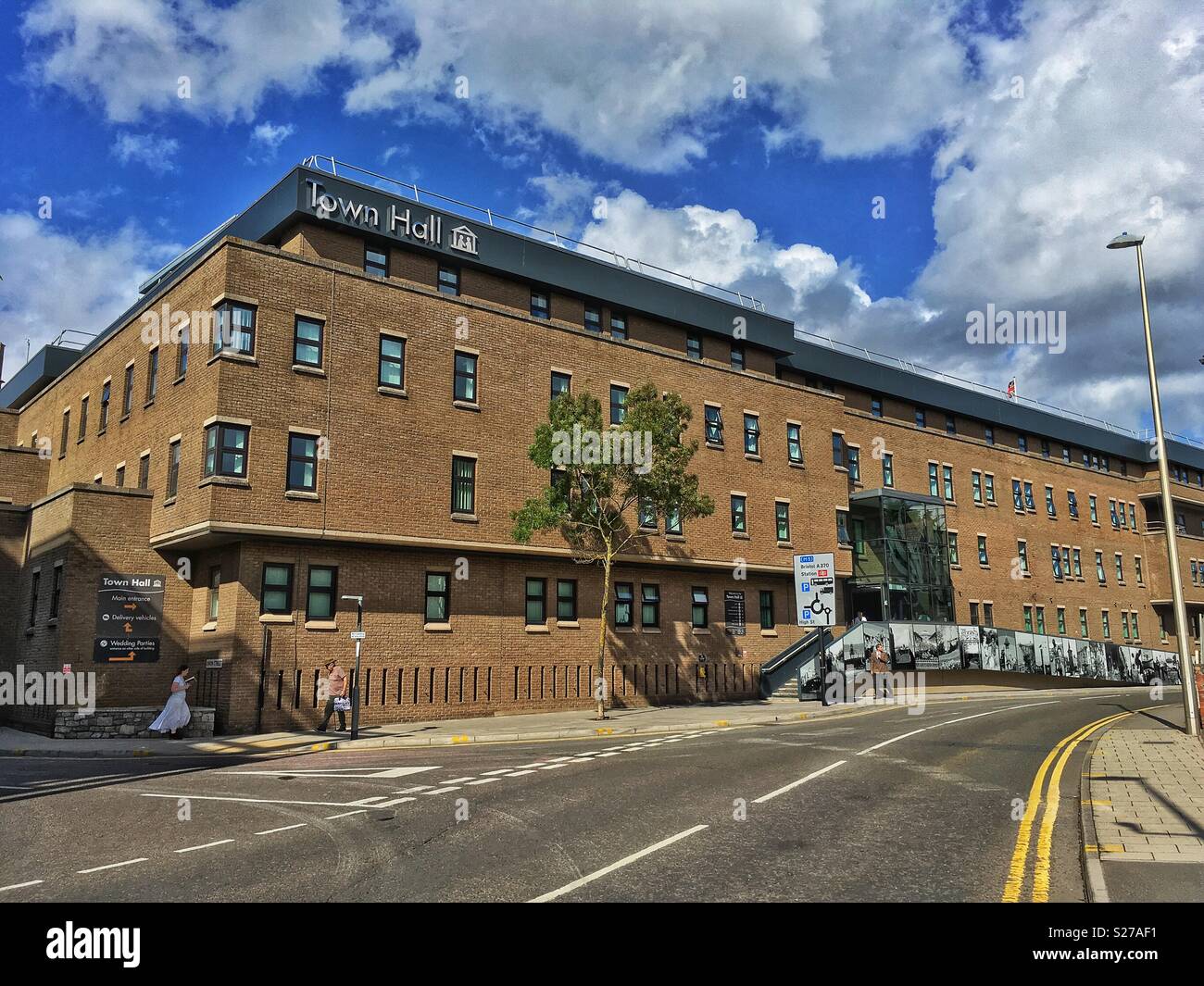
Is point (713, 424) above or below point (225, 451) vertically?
above

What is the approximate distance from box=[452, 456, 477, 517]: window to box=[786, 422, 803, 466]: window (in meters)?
15.5

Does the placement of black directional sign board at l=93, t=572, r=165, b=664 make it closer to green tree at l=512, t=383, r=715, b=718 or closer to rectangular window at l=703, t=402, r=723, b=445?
green tree at l=512, t=383, r=715, b=718

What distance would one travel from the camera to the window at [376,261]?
29.4 metres

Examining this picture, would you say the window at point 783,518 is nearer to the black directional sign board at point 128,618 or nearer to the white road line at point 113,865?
the black directional sign board at point 128,618

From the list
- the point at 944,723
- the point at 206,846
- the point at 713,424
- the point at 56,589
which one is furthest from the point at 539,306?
the point at 206,846

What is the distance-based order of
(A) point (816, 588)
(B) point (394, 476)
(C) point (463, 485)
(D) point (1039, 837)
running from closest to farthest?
(D) point (1039, 837)
(B) point (394, 476)
(C) point (463, 485)
(A) point (816, 588)

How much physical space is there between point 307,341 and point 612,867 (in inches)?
811

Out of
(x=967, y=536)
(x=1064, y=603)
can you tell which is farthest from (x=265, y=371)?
(x=1064, y=603)

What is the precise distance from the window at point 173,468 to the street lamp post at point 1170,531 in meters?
24.1

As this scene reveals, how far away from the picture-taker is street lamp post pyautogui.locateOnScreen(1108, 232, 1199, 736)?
18.1m

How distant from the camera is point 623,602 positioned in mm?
31359

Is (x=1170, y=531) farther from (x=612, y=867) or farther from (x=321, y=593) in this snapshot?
(x=321, y=593)

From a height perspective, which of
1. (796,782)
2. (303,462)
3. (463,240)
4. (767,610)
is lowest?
(796,782)

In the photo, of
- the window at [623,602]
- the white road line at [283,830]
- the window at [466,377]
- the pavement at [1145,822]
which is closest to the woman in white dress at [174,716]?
the window at [466,377]
